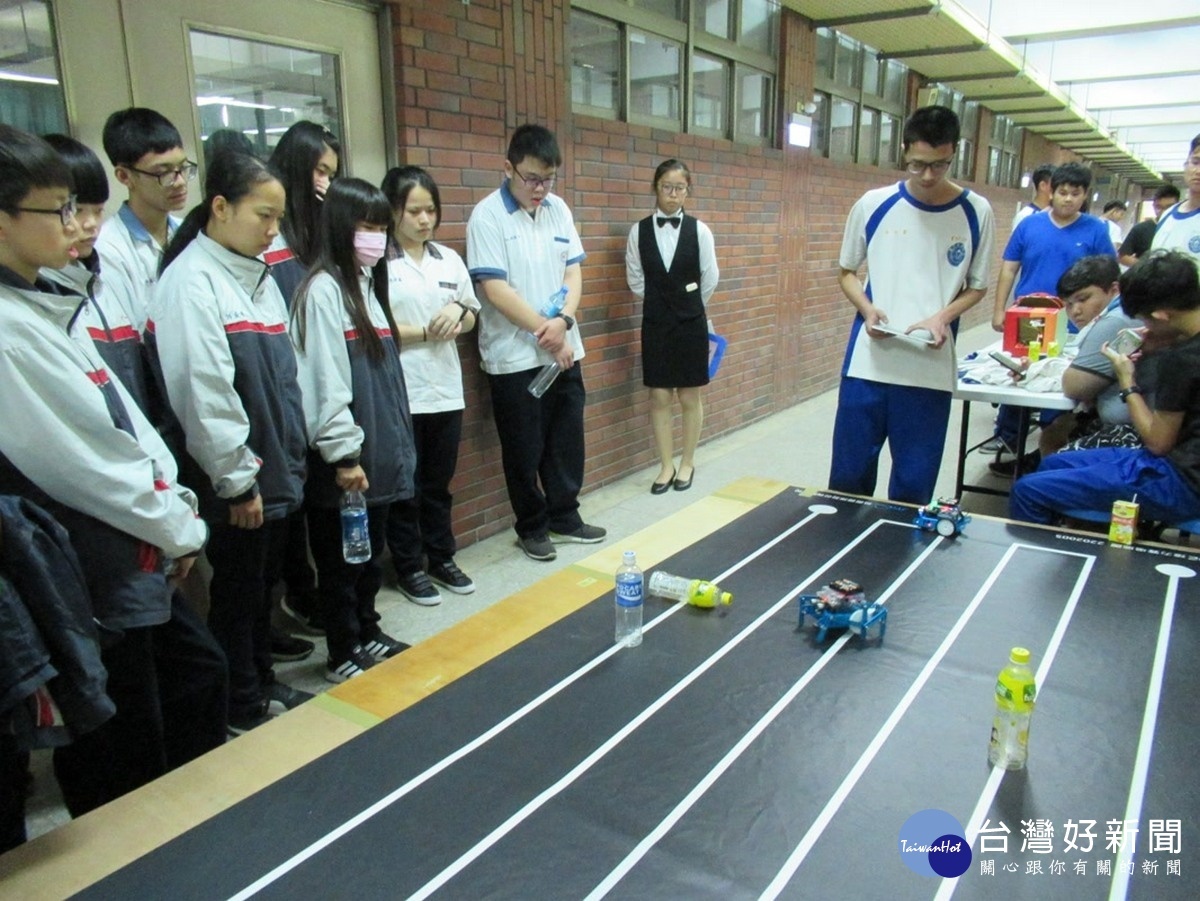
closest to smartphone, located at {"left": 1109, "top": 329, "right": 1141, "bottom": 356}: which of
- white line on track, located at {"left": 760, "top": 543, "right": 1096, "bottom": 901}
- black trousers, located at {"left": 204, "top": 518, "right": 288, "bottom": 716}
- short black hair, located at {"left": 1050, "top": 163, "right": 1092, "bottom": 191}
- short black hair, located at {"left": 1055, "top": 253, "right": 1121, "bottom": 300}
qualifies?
short black hair, located at {"left": 1055, "top": 253, "right": 1121, "bottom": 300}

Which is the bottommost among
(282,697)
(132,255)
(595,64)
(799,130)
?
(282,697)

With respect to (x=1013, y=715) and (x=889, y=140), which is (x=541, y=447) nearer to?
(x=1013, y=715)

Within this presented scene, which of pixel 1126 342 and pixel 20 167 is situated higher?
pixel 20 167

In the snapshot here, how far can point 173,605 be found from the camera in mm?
1673

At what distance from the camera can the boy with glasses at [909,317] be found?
2547 mm

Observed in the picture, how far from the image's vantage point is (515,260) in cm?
317

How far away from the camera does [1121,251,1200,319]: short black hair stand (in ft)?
7.51

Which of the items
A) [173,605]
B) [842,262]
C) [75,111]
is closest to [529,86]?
[842,262]

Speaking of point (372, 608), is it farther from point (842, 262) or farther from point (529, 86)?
point (529, 86)

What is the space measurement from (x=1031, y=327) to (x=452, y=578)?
8.96 feet

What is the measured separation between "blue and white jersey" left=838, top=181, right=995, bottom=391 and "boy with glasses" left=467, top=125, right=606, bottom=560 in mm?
1152

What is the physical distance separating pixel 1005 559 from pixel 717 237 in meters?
3.25

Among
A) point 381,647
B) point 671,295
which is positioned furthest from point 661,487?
point 381,647

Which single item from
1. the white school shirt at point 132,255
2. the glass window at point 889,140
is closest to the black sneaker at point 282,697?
the white school shirt at point 132,255
